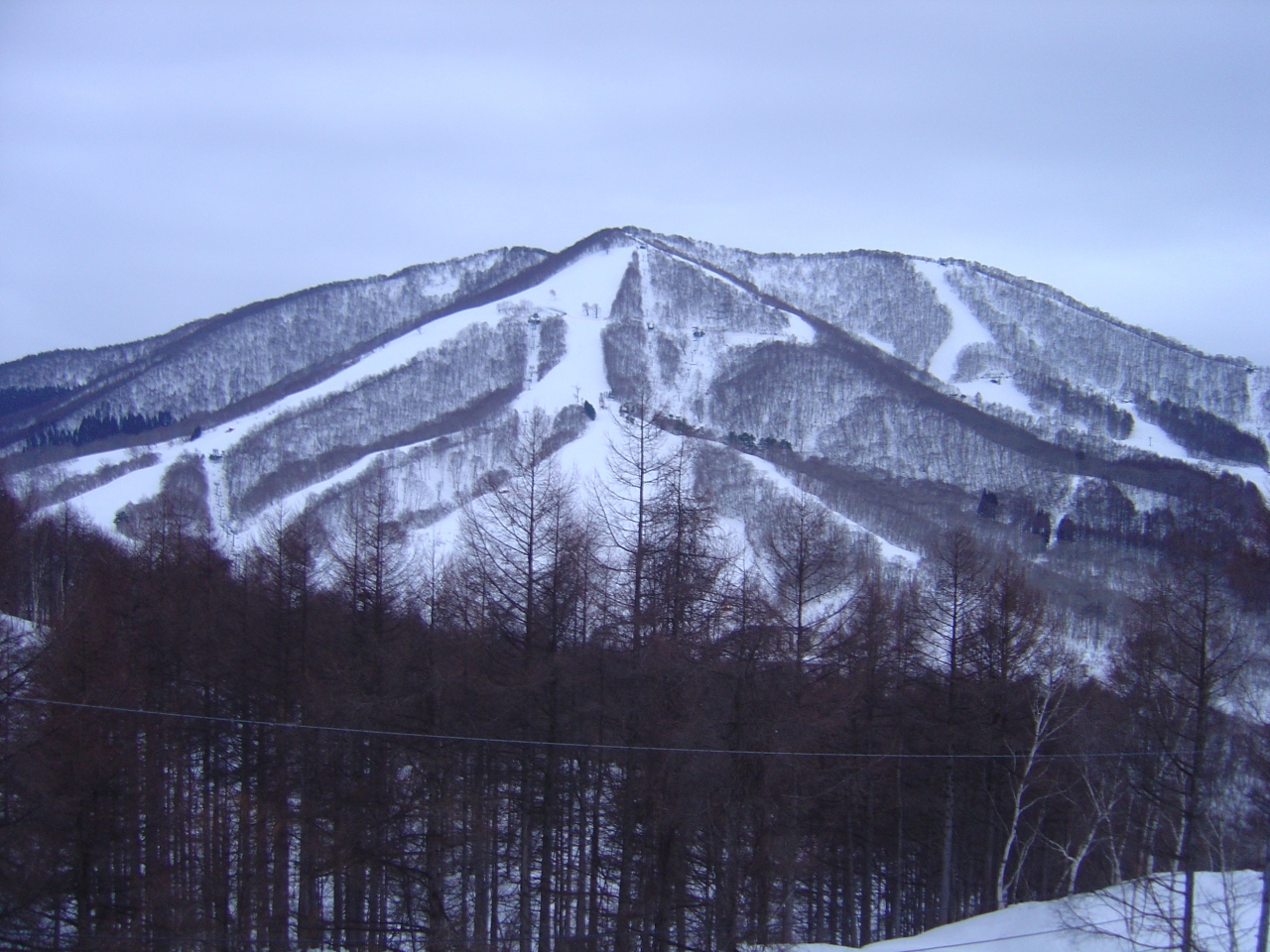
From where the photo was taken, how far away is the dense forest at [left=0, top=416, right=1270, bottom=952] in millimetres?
14352

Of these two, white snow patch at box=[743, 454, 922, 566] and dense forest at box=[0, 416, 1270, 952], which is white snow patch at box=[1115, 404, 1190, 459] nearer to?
white snow patch at box=[743, 454, 922, 566]

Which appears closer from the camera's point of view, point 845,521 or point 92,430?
point 845,521

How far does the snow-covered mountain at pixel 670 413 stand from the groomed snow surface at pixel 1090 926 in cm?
4332

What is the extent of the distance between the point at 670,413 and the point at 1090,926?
155 ft

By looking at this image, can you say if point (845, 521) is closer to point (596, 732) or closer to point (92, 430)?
point (596, 732)

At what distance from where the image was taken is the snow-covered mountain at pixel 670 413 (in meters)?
85.9

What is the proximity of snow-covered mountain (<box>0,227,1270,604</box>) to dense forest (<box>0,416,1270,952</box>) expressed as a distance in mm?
37488

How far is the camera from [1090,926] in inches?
454

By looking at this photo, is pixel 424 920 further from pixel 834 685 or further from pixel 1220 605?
pixel 1220 605

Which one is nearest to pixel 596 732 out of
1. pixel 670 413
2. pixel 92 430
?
pixel 670 413

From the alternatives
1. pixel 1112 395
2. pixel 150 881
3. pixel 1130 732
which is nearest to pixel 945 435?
pixel 1112 395

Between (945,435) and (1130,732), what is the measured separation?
119389mm

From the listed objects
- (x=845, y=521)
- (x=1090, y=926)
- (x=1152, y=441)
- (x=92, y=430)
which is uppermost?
(x=1152, y=441)

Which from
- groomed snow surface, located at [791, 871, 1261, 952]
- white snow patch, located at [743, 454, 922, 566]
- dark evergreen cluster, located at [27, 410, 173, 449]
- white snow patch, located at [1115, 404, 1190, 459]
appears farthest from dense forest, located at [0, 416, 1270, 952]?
white snow patch, located at [1115, 404, 1190, 459]
